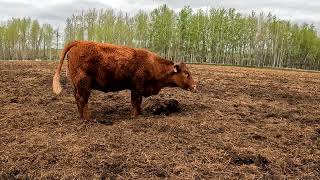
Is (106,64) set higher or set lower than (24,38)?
lower

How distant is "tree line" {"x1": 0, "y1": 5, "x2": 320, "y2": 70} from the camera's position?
87250 mm

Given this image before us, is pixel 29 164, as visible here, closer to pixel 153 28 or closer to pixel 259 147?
pixel 259 147

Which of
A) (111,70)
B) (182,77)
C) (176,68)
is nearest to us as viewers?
(111,70)

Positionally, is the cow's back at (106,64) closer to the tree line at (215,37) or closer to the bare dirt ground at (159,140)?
the bare dirt ground at (159,140)

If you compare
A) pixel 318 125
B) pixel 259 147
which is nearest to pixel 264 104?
pixel 318 125

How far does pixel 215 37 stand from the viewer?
3521 inches

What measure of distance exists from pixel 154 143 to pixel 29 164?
99.8 inches

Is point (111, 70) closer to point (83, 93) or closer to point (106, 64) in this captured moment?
point (106, 64)

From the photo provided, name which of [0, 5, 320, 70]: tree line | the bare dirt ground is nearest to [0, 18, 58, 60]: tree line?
[0, 5, 320, 70]: tree line

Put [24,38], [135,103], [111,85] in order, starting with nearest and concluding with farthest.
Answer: [111,85], [135,103], [24,38]

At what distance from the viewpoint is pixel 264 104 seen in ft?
44.6

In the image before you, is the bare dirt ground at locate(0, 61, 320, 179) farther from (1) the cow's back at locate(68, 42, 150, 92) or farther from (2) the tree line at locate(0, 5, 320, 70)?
(2) the tree line at locate(0, 5, 320, 70)

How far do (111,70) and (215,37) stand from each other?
80.4 m

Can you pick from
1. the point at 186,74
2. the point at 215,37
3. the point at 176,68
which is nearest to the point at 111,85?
the point at 176,68
